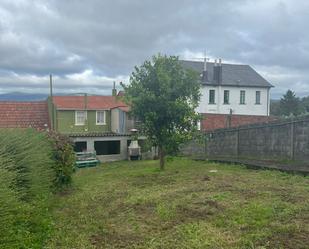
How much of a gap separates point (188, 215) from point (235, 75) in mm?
36141

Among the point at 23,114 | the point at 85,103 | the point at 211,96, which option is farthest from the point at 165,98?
the point at 211,96

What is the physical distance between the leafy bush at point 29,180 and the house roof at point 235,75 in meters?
28.9

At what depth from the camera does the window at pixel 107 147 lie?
97.7ft

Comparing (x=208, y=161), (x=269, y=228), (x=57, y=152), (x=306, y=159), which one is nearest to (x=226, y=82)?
(x=208, y=161)

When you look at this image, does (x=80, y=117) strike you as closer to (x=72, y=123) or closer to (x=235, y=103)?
(x=72, y=123)

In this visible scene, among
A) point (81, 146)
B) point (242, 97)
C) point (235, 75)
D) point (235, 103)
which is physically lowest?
point (81, 146)

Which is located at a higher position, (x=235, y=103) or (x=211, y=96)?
(x=211, y=96)

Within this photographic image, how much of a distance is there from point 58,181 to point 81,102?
80.4 ft

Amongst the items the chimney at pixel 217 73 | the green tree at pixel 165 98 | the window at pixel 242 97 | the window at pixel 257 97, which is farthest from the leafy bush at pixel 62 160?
the window at pixel 257 97

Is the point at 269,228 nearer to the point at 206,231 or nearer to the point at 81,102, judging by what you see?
the point at 206,231

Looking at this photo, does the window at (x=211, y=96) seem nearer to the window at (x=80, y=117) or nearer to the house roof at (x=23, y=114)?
the window at (x=80, y=117)

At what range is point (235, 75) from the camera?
4084 centimetres

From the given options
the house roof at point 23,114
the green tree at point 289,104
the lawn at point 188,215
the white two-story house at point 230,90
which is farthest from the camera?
the green tree at point 289,104

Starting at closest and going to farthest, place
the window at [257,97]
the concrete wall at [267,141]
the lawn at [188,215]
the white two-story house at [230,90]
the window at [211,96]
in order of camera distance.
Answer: the lawn at [188,215], the concrete wall at [267,141], the white two-story house at [230,90], the window at [211,96], the window at [257,97]
